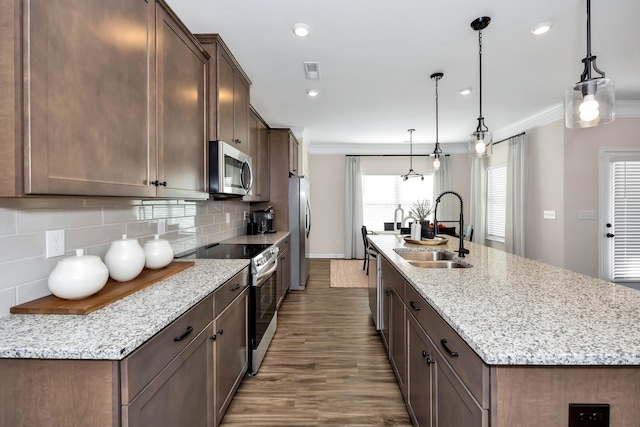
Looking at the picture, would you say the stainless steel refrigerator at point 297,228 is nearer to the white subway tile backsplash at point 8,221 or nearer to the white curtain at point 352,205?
the white curtain at point 352,205

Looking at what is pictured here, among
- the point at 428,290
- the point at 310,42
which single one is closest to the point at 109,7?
the point at 310,42

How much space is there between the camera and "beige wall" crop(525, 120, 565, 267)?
424 cm

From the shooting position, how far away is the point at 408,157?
7.10 m

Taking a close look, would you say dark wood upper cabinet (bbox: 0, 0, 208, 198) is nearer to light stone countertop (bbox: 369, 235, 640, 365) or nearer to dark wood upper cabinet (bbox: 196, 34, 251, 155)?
dark wood upper cabinet (bbox: 196, 34, 251, 155)

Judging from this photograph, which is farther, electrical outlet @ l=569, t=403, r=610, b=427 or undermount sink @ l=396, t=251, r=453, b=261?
undermount sink @ l=396, t=251, r=453, b=261

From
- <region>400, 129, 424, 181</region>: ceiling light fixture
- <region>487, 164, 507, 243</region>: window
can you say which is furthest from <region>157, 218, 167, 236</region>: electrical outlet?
<region>487, 164, 507, 243</region>: window

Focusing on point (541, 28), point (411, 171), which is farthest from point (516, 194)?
point (541, 28)

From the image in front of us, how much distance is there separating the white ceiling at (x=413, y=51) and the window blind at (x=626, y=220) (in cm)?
98

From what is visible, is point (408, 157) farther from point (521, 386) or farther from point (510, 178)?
point (521, 386)

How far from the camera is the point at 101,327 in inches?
38.2

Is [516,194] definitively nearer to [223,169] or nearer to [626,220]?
[626,220]

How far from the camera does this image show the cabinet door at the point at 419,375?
4.43 feet

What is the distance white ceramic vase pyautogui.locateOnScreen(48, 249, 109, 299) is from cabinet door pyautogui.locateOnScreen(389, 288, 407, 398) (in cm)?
158

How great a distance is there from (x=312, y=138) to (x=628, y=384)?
19.2 feet
